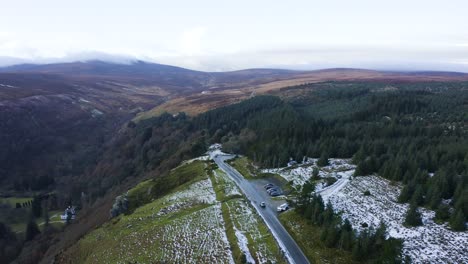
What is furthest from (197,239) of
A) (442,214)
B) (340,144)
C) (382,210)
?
(340,144)

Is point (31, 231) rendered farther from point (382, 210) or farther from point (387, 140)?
point (387, 140)

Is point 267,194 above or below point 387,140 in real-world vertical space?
below

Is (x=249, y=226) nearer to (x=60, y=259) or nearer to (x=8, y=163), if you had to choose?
(x=60, y=259)

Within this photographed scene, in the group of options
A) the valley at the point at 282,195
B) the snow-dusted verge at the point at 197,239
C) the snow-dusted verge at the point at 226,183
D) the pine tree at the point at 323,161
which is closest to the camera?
the valley at the point at 282,195

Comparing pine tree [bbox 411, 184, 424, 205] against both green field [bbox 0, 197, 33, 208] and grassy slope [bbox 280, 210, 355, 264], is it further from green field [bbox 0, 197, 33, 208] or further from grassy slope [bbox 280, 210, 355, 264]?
green field [bbox 0, 197, 33, 208]

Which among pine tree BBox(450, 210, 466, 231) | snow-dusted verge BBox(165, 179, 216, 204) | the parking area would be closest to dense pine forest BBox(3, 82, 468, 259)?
pine tree BBox(450, 210, 466, 231)

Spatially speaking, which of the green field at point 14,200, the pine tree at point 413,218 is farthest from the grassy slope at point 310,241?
the green field at point 14,200

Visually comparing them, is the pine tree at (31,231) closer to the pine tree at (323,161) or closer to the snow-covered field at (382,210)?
the snow-covered field at (382,210)
